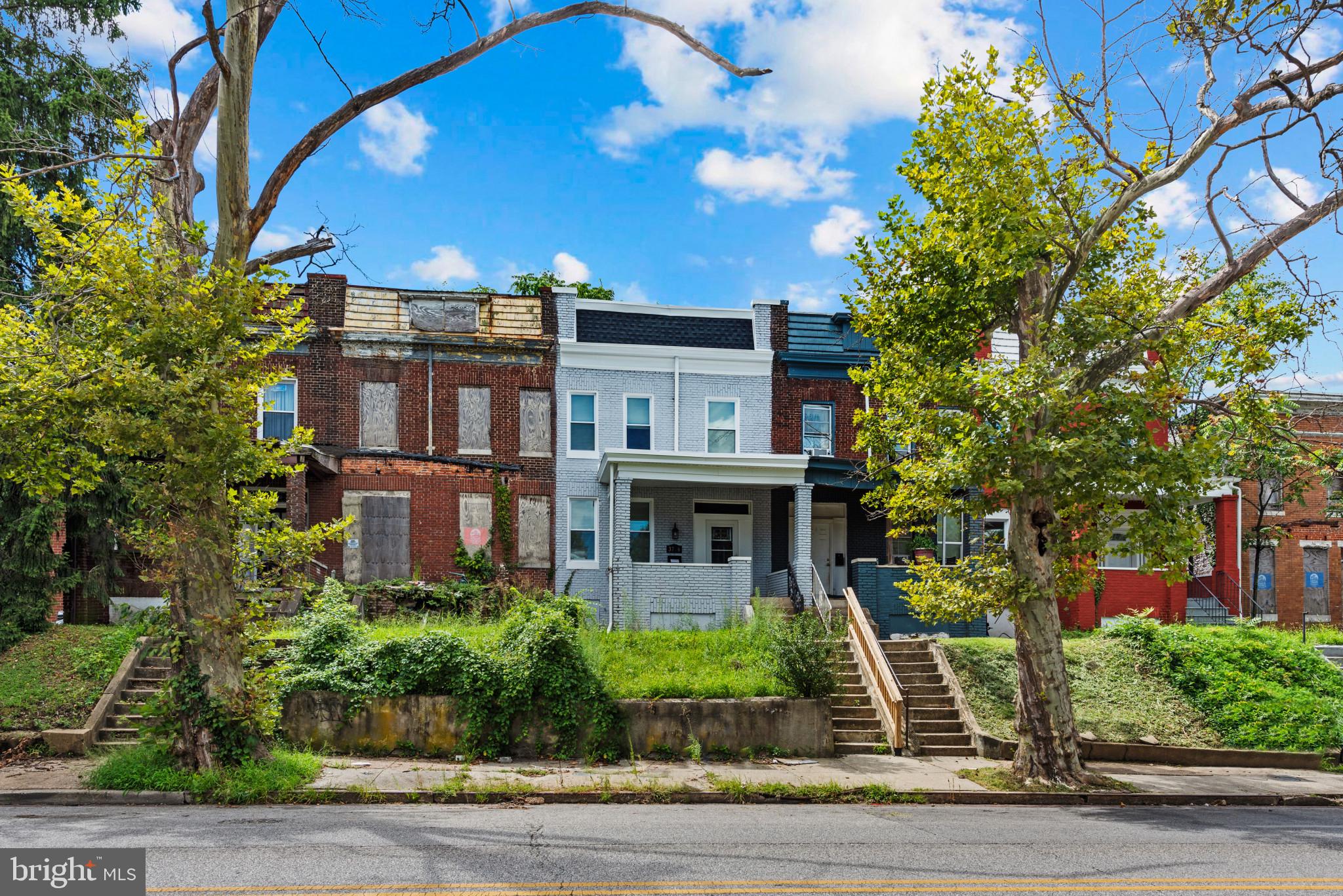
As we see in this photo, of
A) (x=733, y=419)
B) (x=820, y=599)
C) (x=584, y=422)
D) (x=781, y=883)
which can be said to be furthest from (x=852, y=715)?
(x=584, y=422)

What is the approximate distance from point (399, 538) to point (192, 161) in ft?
39.1

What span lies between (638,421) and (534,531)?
3641mm

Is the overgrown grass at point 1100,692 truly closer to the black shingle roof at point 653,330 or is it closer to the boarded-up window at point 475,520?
the black shingle roof at point 653,330

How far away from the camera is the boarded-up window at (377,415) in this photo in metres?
23.2

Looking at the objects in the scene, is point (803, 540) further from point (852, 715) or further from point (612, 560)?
point (852, 715)

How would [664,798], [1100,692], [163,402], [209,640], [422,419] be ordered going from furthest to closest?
[422,419] → [1100,692] → [664,798] → [209,640] → [163,402]

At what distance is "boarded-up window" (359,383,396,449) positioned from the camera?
2317cm

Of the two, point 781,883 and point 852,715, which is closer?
point 781,883

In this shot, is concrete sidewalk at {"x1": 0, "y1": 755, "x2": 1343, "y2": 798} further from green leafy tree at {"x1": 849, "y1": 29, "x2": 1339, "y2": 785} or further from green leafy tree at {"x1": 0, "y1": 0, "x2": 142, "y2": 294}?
green leafy tree at {"x1": 0, "y1": 0, "x2": 142, "y2": 294}

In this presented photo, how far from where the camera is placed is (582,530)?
2364cm

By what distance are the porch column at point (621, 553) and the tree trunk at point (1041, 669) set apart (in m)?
9.63

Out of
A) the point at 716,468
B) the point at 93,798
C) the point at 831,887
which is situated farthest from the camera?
the point at 716,468

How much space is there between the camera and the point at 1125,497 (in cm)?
1327

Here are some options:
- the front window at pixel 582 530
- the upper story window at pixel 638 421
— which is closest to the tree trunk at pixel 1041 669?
the upper story window at pixel 638 421
